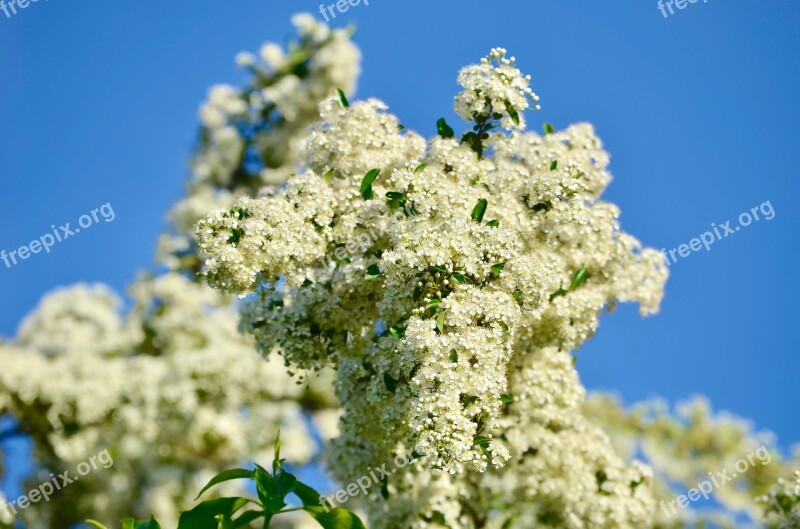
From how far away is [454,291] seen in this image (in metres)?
4.64

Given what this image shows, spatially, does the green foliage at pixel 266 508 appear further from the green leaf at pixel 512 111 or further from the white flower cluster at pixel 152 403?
the white flower cluster at pixel 152 403

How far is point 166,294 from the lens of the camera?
51.4 ft

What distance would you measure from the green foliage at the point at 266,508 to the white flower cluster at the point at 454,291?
59cm

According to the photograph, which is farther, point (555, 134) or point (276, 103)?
point (276, 103)

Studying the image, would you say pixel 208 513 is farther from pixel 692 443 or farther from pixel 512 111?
pixel 692 443

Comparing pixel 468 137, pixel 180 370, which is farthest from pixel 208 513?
pixel 180 370

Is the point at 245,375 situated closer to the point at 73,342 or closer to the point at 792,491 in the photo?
the point at 73,342

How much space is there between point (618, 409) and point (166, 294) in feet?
48.1

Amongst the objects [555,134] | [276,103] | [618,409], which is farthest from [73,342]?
[618,409]

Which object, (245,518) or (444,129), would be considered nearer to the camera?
(245,518)

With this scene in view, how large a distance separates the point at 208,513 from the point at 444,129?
2687mm

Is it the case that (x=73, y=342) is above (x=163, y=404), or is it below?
above

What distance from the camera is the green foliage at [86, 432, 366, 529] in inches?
177

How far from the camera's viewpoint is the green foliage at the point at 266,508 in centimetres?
448
